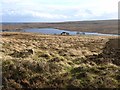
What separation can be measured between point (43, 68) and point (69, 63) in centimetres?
292

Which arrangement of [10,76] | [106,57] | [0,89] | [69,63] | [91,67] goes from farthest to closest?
1. [106,57]
2. [69,63]
3. [91,67]
4. [10,76]
5. [0,89]

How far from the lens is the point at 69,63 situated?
2083 centimetres

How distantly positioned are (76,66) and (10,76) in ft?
15.5

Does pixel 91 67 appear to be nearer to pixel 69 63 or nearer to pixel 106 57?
pixel 69 63

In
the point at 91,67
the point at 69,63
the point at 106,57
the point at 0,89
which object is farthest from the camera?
the point at 106,57

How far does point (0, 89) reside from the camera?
1639cm

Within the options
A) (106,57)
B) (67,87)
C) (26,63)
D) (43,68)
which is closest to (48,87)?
(67,87)

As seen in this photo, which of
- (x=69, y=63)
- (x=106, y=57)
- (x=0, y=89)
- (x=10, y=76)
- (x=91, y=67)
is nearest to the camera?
(x=0, y=89)

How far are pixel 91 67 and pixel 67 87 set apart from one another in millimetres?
3419

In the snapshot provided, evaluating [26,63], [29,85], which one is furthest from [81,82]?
[26,63]

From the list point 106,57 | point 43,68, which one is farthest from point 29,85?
point 106,57

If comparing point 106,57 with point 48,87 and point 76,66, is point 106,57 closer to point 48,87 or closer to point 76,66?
point 76,66

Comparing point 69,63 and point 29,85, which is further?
point 69,63

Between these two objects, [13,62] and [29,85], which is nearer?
[29,85]
